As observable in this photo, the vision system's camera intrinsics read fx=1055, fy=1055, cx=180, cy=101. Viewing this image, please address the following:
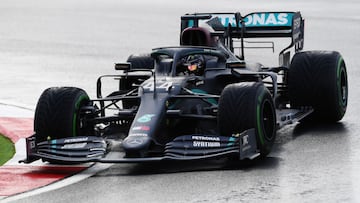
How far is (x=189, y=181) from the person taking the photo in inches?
419

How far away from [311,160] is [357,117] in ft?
10.7

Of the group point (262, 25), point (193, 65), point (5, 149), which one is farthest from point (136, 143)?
point (262, 25)

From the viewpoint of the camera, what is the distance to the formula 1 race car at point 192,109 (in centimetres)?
1125

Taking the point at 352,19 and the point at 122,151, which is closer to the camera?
the point at 122,151

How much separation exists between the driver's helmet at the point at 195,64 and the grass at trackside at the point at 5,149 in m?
2.39

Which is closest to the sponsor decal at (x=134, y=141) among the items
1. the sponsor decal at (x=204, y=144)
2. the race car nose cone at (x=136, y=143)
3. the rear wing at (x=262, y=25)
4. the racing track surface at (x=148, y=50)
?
the race car nose cone at (x=136, y=143)

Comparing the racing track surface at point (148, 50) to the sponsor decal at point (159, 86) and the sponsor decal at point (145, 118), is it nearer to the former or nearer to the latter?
the sponsor decal at point (145, 118)

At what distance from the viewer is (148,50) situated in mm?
25453

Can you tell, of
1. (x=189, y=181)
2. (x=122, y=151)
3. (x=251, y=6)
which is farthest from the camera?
(x=251, y=6)

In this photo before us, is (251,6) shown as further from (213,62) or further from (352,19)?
(213,62)

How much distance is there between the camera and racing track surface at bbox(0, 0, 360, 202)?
10.2 meters

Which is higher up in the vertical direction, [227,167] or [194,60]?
[194,60]

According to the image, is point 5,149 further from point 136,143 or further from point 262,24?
point 262,24

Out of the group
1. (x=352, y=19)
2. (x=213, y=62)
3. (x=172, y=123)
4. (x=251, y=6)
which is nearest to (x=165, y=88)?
(x=172, y=123)
